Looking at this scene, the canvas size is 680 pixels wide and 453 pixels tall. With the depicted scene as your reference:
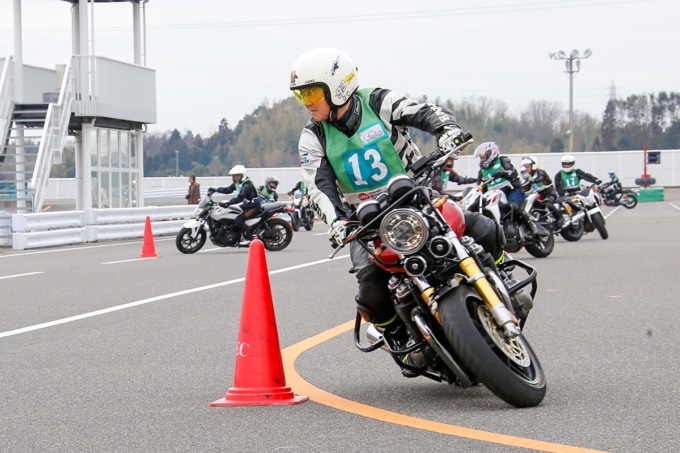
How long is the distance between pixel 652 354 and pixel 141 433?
3709 mm

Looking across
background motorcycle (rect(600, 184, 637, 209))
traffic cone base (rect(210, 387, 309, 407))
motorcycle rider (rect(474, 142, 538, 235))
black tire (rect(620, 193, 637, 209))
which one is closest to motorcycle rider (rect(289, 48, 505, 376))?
traffic cone base (rect(210, 387, 309, 407))

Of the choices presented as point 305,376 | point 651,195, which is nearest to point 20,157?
point 305,376

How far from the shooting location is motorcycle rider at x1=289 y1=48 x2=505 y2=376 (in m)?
6.53

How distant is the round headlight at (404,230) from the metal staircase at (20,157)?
24.6m

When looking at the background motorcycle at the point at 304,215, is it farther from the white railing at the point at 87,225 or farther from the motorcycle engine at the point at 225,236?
the motorcycle engine at the point at 225,236

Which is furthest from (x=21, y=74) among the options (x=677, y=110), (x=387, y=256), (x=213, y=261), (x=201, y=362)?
(x=677, y=110)

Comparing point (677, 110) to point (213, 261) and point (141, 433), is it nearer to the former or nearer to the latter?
point (213, 261)

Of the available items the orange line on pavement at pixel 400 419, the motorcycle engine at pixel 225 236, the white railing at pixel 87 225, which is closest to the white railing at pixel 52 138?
the white railing at pixel 87 225

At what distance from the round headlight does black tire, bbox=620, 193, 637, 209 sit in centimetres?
4502

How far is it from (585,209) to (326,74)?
16724mm

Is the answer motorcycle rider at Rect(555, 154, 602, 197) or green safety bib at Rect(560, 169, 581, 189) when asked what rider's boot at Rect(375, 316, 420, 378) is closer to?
motorcycle rider at Rect(555, 154, 602, 197)

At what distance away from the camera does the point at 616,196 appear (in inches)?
2018

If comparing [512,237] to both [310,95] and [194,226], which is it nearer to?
[194,226]

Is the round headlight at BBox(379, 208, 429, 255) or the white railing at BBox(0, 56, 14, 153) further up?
the white railing at BBox(0, 56, 14, 153)
